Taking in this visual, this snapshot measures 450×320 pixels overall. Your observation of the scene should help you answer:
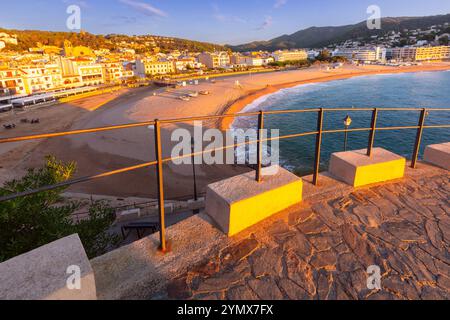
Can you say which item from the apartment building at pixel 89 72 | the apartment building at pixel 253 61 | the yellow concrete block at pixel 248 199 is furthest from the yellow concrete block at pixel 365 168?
the apartment building at pixel 253 61

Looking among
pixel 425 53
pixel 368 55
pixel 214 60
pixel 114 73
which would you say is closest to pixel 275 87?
pixel 114 73

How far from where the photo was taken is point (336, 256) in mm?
2457

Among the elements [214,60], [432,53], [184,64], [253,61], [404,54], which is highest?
[404,54]

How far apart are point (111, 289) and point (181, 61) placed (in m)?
105

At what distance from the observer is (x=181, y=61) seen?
322ft

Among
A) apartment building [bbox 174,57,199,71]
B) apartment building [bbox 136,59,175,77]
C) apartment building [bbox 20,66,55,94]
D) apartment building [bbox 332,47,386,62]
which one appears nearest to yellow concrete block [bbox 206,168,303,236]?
apartment building [bbox 20,66,55,94]

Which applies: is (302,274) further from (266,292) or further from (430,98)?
(430,98)

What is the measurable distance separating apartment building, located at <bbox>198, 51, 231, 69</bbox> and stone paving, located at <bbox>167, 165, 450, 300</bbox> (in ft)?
372

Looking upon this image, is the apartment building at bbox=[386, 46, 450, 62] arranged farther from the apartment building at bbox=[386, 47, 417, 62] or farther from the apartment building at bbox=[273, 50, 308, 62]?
the apartment building at bbox=[273, 50, 308, 62]

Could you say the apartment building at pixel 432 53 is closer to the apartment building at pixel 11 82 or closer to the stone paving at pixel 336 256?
the apartment building at pixel 11 82

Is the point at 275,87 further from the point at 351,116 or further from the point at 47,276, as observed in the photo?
the point at 47,276

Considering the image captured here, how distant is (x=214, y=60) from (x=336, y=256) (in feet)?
381

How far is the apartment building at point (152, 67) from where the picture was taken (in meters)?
84.4

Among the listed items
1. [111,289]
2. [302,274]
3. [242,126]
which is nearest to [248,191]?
[302,274]
